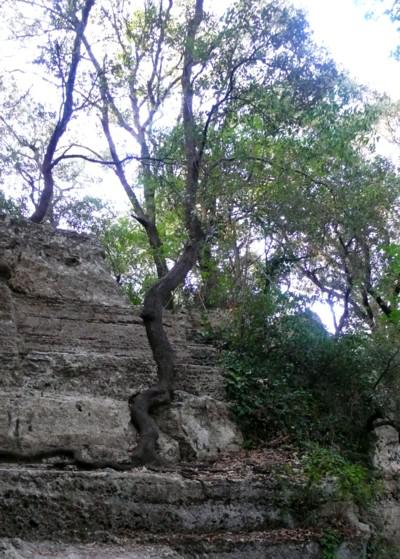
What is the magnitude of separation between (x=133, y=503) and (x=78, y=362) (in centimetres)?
260

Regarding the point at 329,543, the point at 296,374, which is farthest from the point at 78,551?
the point at 296,374

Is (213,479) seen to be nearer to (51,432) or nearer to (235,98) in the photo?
(51,432)

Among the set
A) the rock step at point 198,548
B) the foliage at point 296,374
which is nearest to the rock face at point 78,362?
the foliage at point 296,374

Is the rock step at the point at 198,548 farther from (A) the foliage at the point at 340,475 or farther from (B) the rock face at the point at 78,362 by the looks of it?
(B) the rock face at the point at 78,362

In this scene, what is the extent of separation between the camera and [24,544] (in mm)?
4836

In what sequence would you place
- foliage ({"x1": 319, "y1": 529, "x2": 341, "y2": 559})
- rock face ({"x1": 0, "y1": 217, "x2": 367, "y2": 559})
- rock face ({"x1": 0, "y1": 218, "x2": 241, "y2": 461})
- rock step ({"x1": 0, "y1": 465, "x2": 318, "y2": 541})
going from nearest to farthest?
rock step ({"x1": 0, "y1": 465, "x2": 318, "y2": 541})
rock face ({"x1": 0, "y1": 217, "x2": 367, "y2": 559})
foliage ({"x1": 319, "y1": 529, "x2": 341, "y2": 559})
rock face ({"x1": 0, "y1": 218, "x2": 241, "y2": 461})

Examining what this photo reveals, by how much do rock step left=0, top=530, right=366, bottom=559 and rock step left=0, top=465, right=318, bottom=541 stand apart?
0.14 metres

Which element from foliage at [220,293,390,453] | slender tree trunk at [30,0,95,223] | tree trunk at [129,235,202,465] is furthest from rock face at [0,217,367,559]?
slender tree trunk at [30,0,95,223]

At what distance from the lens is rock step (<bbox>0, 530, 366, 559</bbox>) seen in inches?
192

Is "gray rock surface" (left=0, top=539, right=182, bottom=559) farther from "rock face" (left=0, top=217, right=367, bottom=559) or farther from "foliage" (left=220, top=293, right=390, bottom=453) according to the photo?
"foliage" (left=220, top=293, right=390, bottom=453)

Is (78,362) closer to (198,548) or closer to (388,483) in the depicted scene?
(198,548)

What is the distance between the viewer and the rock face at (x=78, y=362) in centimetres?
680

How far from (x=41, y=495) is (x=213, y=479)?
171cm

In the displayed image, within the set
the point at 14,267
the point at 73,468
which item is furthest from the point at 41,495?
the point at 14,267
